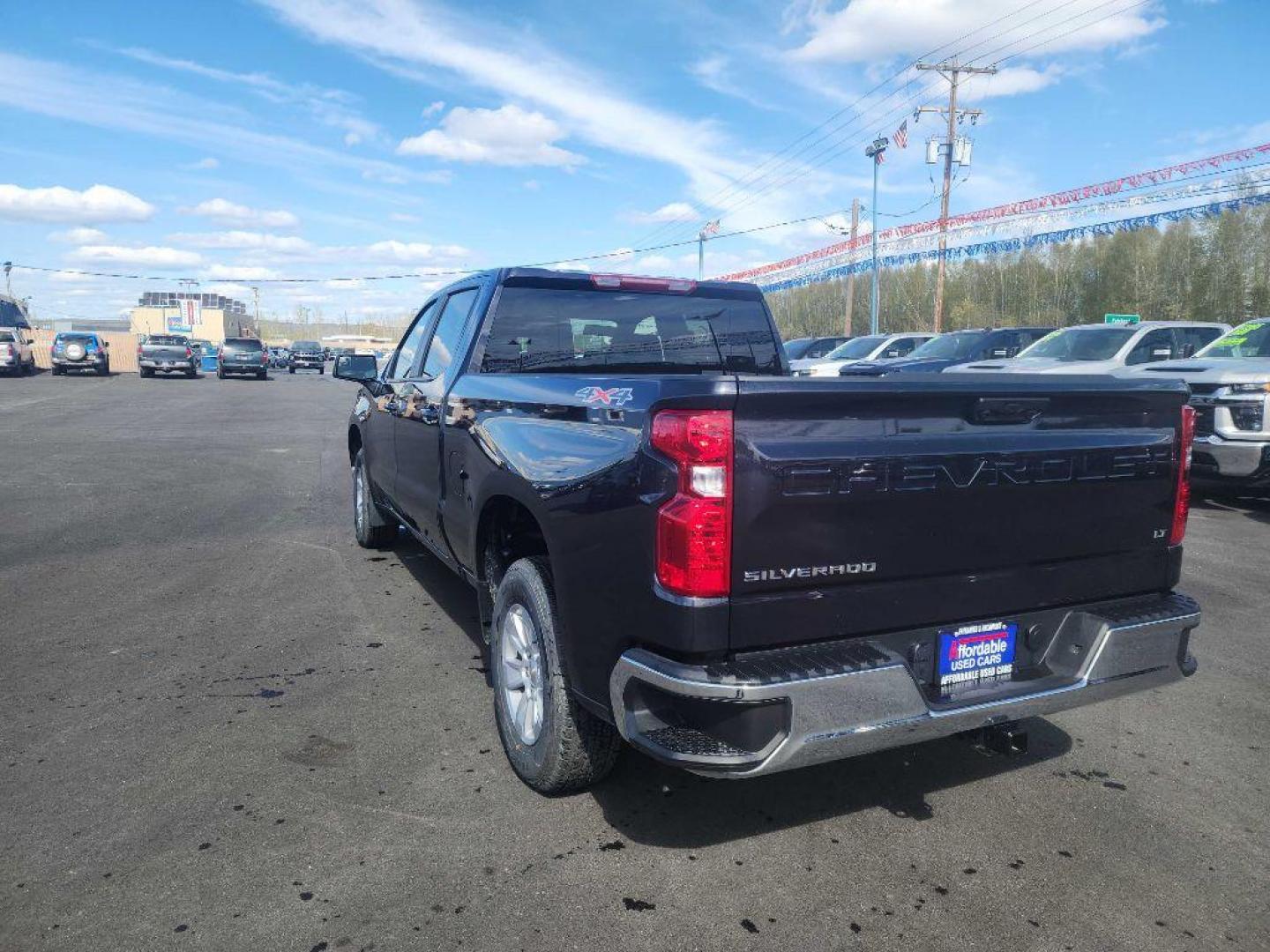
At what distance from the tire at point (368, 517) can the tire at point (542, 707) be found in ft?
11.1

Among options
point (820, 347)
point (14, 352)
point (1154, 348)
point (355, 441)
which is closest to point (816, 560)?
point (355, 441)

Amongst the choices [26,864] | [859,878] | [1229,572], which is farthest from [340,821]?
[1229,572]

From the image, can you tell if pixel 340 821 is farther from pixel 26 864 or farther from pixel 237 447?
pixel 237 447

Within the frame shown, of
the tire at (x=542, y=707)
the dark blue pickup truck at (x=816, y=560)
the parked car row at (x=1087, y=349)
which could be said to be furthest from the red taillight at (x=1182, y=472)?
the parked car row at (x=1087, y=349)

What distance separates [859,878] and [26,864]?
2.53 meters

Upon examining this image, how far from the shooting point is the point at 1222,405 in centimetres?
831

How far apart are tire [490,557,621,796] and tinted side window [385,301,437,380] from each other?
2.44 metres

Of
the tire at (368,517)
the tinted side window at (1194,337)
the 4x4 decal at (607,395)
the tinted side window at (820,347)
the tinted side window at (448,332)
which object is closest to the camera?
the 4x4 decal at (607,395)

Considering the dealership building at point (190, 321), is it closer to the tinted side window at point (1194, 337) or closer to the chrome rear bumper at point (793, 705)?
the tinted side window at point (1194, 337)

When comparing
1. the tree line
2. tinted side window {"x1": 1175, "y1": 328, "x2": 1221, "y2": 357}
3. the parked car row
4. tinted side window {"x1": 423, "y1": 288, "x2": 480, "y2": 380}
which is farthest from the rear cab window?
the tree line

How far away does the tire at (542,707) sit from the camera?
3.00 meters

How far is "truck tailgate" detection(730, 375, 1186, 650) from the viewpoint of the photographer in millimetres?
2443

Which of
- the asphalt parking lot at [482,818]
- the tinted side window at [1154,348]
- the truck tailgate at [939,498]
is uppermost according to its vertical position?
the tinted side window at [1154,348]

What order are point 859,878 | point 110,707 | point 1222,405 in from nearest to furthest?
point 859,878, point 110,707, point 1222,405
